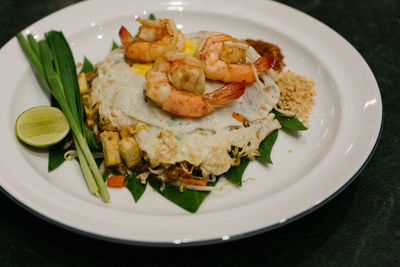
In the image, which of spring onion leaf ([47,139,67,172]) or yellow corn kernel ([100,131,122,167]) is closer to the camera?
yellow corn kernel ([100,131,122,167])

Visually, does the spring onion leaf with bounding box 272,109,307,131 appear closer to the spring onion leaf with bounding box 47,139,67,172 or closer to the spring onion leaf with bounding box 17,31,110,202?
the spring onion leaf with bounding box 17,31,110,202

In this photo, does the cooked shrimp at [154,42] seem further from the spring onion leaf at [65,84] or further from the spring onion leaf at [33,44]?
the spring onion leaf at [33,44]

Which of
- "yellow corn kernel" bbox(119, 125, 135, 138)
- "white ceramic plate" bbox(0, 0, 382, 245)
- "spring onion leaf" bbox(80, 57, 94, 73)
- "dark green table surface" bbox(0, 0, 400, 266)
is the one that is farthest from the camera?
"spring onion leaf" bbox(80, 57, 94, 73)

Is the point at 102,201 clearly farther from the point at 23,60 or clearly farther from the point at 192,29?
the point at 192,29

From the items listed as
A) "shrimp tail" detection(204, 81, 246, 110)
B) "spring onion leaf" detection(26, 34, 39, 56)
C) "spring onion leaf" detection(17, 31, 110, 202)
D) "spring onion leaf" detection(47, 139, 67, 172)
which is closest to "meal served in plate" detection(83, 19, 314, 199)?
"shrimp tail" detection(204, 81, 246, 110)

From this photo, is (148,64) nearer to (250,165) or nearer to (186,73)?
(186,73)

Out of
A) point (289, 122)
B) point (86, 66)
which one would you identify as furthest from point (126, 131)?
point (289, 122)
